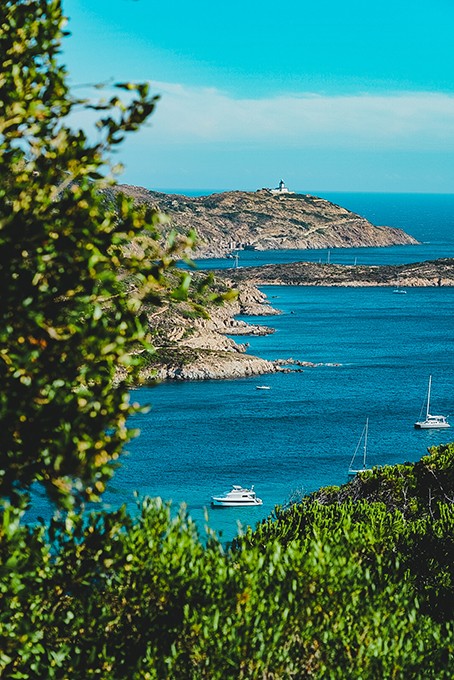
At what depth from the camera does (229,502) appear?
49938mm

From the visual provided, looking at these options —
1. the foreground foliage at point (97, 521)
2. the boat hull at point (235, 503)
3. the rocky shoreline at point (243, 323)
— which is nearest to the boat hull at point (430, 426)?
the rocky shoreline at point (243, 323)

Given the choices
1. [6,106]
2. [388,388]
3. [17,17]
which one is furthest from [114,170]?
[388,388]

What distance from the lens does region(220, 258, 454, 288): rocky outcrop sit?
15838cm

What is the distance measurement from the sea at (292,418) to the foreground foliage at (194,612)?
21.3m

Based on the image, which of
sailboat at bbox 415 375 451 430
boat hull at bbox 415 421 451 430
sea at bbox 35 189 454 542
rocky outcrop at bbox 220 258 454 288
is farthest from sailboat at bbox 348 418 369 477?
rocky outcrop at bbox 220 258 454 288

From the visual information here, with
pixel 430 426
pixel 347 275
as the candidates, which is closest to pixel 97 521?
pixel 430 426

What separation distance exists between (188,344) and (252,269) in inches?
3138

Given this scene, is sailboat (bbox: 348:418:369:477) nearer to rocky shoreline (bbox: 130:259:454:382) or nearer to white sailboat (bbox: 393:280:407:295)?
rocky shoreline (bbox: 130:259:454:382)

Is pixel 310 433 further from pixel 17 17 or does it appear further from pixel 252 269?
pixel 252 269

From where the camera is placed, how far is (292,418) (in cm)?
6988

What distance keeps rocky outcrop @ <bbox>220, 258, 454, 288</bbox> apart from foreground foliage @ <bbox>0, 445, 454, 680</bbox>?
140314 millimetres

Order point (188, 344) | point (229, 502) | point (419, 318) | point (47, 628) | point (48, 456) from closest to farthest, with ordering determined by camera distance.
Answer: point (48, 456) < point (47, 628) < point (229, 502) < point (188, 344) < point (419, 318)

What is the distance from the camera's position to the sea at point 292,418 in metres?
54.3

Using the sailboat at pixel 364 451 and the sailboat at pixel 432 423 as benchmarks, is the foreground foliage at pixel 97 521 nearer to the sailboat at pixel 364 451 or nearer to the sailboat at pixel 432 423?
the sailboat at pixel 364 451
